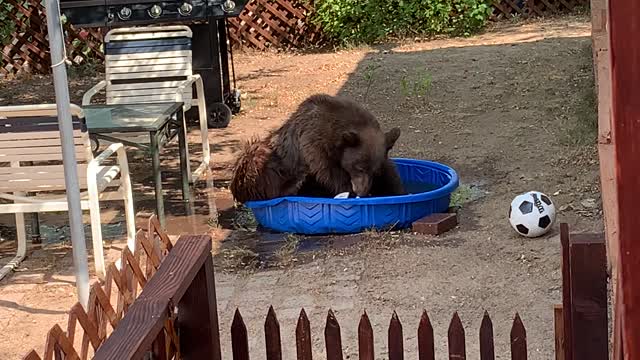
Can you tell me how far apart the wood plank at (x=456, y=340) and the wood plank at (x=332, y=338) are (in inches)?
13.4

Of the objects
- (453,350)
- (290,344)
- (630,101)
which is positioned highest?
(630,101)

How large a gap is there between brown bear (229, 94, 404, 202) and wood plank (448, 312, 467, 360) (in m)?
3.80

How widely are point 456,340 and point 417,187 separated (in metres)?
4.57

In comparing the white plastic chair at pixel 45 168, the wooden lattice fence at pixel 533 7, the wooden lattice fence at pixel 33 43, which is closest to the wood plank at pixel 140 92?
the white plastic chair at pixel 45 168

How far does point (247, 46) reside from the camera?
15148 mm

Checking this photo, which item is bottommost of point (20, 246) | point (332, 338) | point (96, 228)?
point (20, 246)

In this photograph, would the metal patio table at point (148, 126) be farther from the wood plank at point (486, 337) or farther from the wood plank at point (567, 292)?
the wood plank at point (567, 292)

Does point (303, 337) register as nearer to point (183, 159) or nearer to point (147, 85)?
point (183, 159)

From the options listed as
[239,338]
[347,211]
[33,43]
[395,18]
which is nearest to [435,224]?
[347,211]

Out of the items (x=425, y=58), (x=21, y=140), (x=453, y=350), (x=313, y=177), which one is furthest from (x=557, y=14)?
(x=453, y=350)

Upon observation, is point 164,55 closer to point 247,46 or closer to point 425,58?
point 425,58

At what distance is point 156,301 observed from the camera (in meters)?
2.32

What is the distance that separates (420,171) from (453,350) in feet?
15.0

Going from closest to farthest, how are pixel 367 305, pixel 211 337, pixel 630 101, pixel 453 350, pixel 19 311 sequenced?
1. pixel 630 101
2. pixel 211 337
3. pixel 453 350
4. pixel 367 305
5. pixel 19 311
